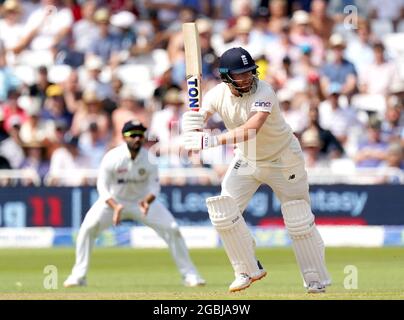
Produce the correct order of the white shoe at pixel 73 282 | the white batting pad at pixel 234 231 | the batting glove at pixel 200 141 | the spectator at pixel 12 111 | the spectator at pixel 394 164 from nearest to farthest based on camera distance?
the batting glove at pixel 200 141 < the white batting pad at pixel 234 231 < the white shoe at pixel 73 282 < the spectator at pixel 394 164 < the spectator at pixel 12 111

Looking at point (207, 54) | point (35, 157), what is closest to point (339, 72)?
point (207, 54)

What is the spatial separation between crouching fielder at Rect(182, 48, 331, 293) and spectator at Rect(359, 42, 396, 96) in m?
6.78

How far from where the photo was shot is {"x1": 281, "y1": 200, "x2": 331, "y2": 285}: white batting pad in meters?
7.77

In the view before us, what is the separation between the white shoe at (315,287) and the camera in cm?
785

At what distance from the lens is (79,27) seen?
50.5 ft

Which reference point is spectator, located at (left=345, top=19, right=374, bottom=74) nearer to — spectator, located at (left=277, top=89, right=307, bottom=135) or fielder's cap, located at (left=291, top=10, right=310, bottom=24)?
fielder's cap, located at (left=291, top=10, right=310, bottom=24)

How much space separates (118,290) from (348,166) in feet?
17.3

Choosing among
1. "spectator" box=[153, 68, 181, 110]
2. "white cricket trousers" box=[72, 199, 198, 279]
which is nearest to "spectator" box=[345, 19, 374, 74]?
"spectator" box=[153, 68, 181, 110]

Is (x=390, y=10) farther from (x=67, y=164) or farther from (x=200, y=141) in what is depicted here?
(x=200, y=141)

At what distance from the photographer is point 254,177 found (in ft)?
25.5

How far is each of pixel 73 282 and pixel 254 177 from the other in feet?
7.69

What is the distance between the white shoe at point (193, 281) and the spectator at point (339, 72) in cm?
506

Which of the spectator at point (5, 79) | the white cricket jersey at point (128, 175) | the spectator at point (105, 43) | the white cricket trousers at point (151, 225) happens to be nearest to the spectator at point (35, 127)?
the spectator at point (5, 79)

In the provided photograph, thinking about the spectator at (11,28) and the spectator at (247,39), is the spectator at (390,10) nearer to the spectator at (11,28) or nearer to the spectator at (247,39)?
the spectator at (247,39)
